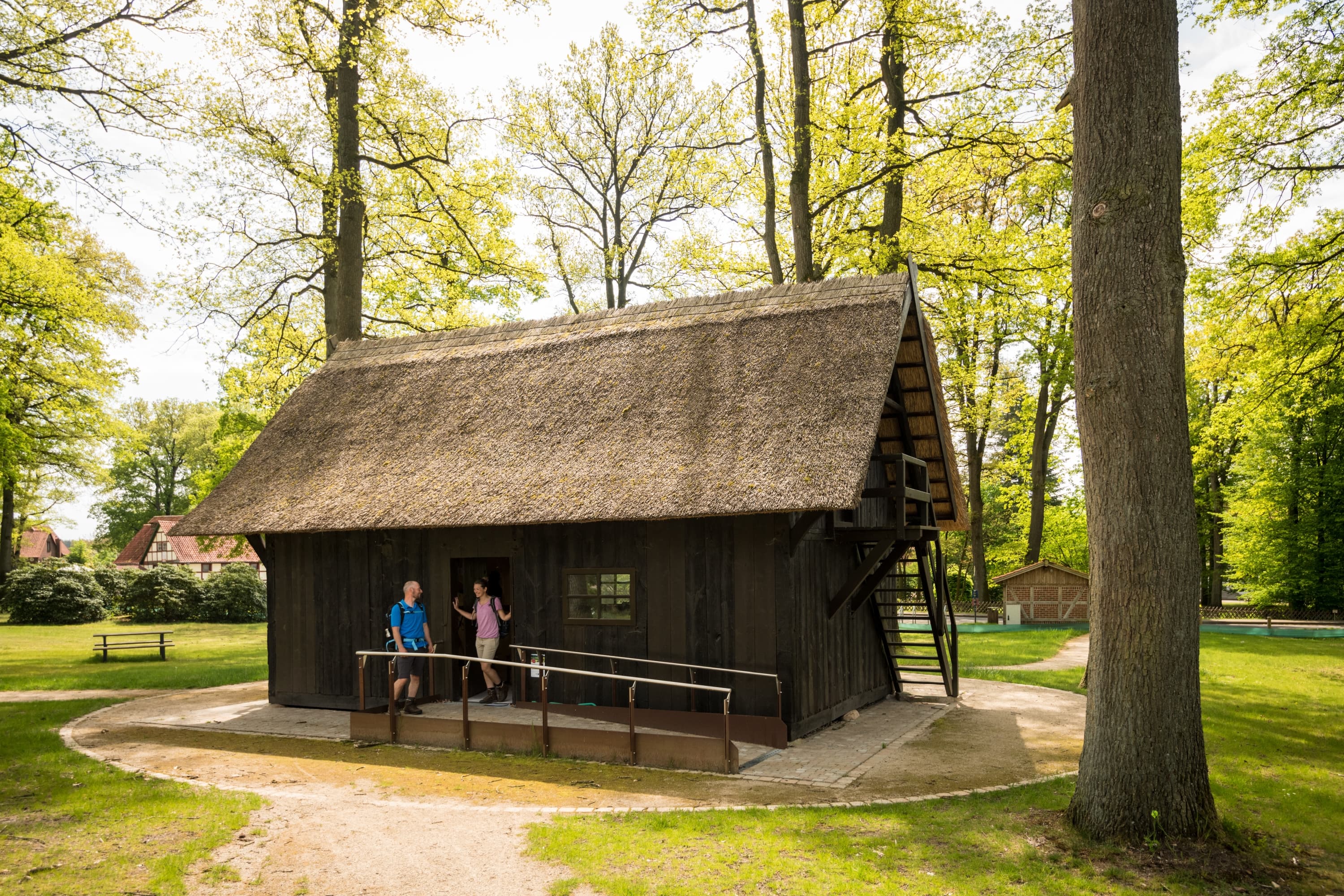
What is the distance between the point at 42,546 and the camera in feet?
258

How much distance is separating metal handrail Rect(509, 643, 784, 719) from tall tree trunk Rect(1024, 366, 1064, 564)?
2008 cm

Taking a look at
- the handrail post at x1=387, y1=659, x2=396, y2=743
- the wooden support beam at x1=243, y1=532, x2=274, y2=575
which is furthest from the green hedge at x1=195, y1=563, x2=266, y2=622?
the handrail post at x1=387, y1=659, x2=396, y2=743

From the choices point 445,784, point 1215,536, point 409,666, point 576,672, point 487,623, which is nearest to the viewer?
point 445,784

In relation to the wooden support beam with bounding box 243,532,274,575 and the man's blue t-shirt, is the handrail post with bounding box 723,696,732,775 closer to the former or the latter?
the man's blue t-shirt

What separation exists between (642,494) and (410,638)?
3.84 meters

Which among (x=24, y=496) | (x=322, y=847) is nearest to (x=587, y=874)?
(x=322, y=847)

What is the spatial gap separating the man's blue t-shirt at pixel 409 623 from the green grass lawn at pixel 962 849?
5261 mm

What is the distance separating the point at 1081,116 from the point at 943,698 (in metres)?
9.82

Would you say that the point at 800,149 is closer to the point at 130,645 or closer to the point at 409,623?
the point at 409,623

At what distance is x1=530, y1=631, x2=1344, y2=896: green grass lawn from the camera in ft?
20.9

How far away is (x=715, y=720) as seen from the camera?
37.3 feet

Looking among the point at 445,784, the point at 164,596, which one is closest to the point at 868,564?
the point at 445,784

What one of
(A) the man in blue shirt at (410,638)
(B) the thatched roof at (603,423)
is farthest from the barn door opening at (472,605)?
(B) the thatched roof at (603,423)

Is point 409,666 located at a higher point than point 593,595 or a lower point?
lower
